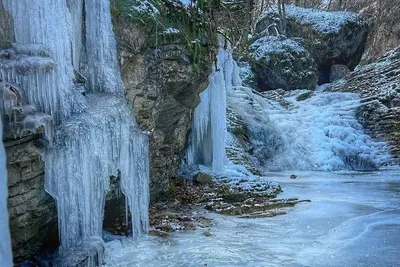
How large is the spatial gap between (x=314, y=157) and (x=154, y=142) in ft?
25.6

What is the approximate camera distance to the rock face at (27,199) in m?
3.32

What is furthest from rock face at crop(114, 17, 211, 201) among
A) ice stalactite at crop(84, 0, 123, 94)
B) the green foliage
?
ice stalactite at crop(84, 0, 123, 94)

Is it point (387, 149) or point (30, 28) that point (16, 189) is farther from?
point (387, 149)

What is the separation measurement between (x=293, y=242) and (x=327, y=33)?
17445mm

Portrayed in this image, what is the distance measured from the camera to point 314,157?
1281cm

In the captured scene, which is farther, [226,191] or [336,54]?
[336,54]

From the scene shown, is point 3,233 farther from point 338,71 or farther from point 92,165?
point 338,71

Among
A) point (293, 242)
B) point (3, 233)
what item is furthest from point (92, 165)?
point (293, 242)

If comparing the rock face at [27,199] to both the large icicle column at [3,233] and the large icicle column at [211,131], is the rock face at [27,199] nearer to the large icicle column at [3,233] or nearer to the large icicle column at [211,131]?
the large icicle column at [3,233]

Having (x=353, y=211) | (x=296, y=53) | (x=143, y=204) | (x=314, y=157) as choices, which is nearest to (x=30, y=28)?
(x=143, y=204)

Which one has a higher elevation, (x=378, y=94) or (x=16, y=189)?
(x=378, y=94)

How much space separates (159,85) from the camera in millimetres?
5930

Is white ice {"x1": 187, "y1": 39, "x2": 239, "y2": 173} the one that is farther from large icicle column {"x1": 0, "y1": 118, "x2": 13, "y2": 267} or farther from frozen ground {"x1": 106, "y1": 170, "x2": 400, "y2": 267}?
large icicle column {"x1": 0, "y1": 118, "x2": 13, "y2": 267}

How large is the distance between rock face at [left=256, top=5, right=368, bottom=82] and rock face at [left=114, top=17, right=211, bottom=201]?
14719mm
